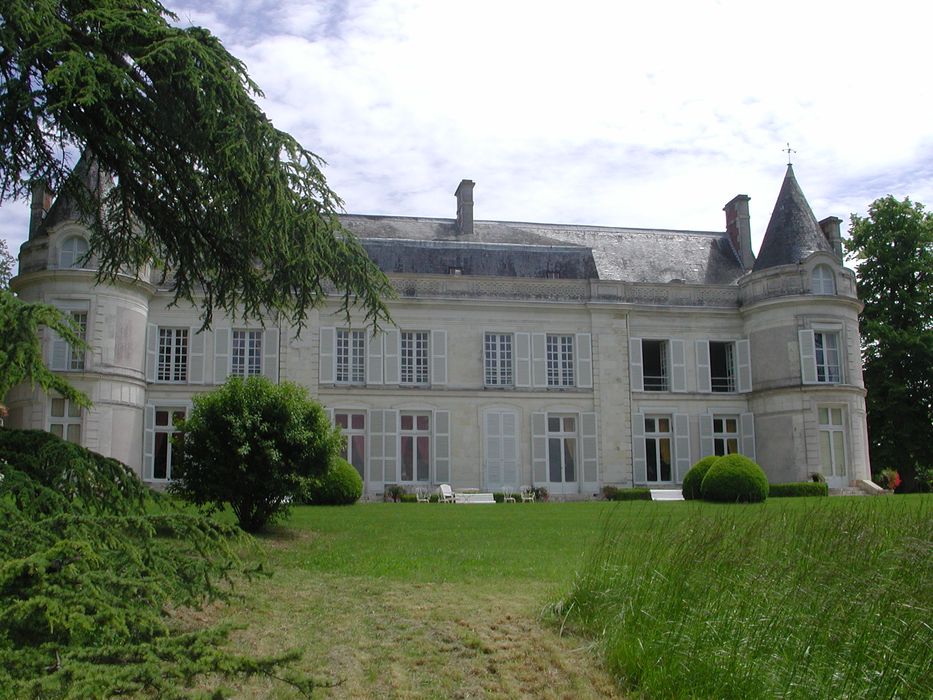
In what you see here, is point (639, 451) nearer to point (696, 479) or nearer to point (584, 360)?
point (584, 360)

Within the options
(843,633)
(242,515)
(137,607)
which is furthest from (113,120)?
(242,515)

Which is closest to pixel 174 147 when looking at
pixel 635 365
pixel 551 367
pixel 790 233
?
pixel 551 367

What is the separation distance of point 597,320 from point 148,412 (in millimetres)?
12406

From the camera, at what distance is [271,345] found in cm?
2362

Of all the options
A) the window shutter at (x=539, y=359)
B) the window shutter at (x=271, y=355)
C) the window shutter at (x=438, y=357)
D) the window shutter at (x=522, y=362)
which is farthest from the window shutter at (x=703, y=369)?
the window shutter at (x=271, y=355)

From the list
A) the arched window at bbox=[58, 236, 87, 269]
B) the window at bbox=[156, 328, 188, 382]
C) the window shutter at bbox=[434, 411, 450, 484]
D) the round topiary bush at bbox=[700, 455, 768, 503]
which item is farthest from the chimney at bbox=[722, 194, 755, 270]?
the arched window at bbox=[58, 236, 87, 269]

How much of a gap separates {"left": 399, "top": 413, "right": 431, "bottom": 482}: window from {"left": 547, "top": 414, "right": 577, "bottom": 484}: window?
339 cm

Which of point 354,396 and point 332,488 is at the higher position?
point 354,396

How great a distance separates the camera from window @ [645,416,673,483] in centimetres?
2525

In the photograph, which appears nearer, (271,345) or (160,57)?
(160,57)

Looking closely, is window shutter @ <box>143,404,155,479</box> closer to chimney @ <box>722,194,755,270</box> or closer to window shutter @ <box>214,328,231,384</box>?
window shutter @ <box>214,328,231,384</box>

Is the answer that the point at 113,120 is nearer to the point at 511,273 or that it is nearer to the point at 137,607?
the point at 137,607

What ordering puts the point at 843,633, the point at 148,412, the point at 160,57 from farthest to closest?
the point at 148,412, the point at 160,57, the point at 843,633

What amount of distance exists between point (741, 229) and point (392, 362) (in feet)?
41.7
